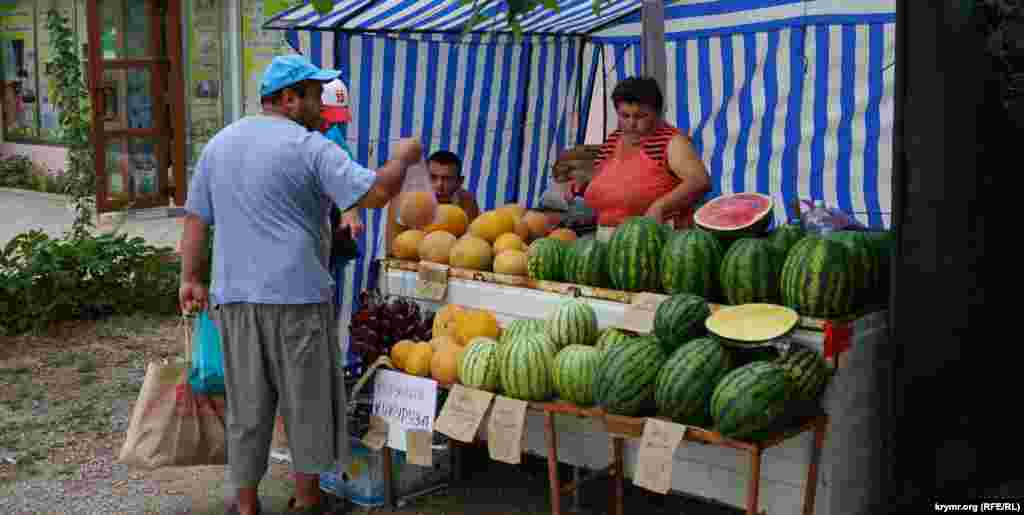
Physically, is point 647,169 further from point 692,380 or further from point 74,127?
point 74,127

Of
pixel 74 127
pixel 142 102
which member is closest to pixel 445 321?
pixel 74 127

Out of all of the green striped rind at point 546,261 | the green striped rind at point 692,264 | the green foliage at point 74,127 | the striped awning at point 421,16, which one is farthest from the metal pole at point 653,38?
the green foliage at point 74,127

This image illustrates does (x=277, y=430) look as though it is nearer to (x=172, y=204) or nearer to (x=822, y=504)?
(x=822, y=504)

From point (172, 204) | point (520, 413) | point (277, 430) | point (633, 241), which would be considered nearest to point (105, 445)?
point (277, 430)

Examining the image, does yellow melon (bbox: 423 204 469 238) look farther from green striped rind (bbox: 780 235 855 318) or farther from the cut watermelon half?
green striped rind (bbox: 780 235 855 318)

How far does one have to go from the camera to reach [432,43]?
7148 millimetres

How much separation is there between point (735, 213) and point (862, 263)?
0.63m

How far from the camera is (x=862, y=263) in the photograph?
4.10 m

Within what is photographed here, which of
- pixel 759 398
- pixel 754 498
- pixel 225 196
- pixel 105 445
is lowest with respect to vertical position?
pixel 105 445

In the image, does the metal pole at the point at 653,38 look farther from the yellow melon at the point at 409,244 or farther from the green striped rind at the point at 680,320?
the green striped rind at the point at 680,320

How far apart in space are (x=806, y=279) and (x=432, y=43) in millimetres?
3805

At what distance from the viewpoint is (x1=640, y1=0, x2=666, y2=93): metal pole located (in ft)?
21.9

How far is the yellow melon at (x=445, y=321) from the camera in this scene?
4.88 meters

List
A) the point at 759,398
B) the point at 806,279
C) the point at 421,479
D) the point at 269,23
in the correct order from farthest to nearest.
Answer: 1. the point at 269,23
2. the point at 421,479
3. the point at 806,279
4. the point at 759,398
